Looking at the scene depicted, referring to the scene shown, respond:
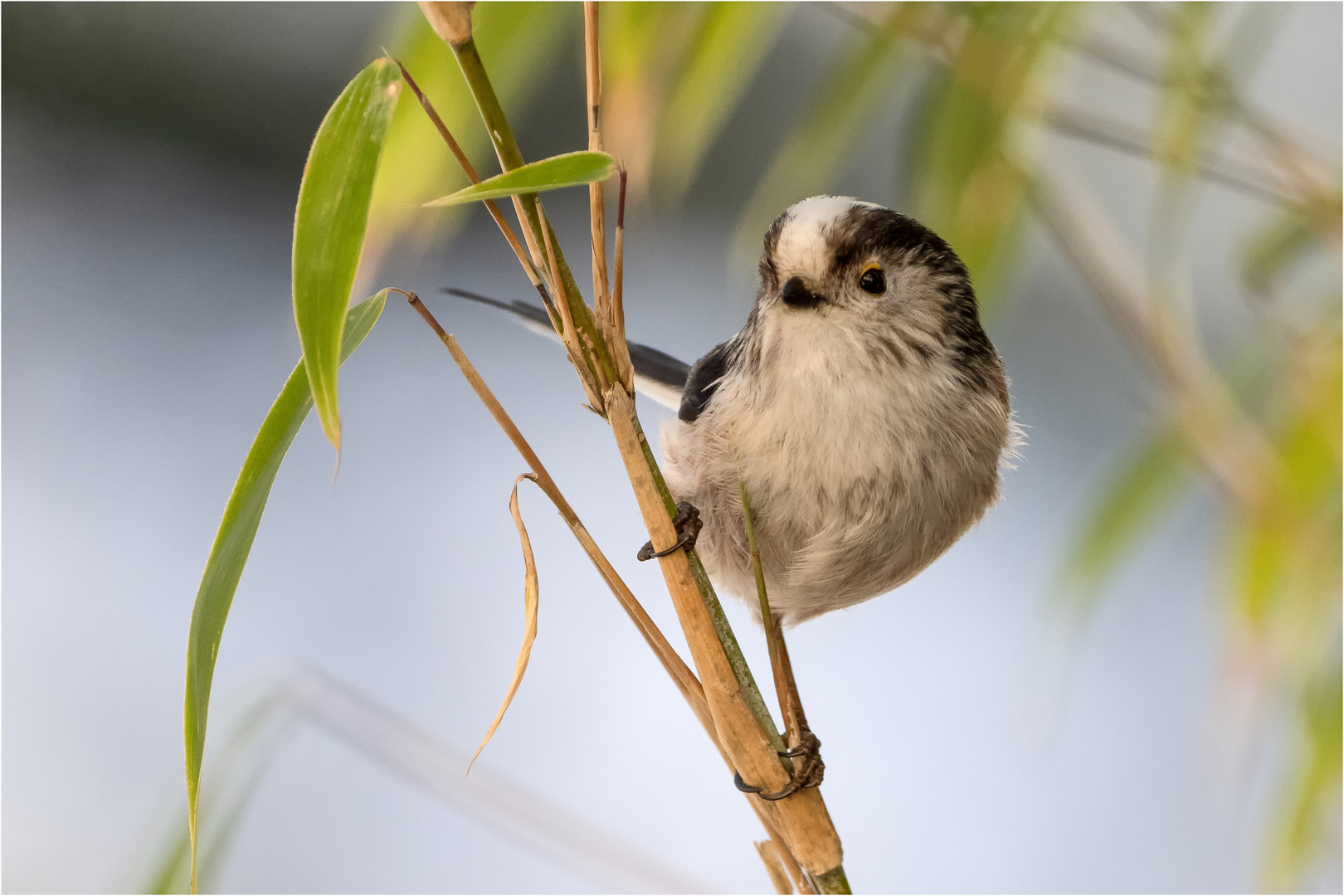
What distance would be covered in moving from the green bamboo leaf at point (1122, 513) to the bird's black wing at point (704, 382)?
309 millimetres

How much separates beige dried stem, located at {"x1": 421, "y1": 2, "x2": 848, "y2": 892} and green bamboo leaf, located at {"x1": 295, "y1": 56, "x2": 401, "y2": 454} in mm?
48

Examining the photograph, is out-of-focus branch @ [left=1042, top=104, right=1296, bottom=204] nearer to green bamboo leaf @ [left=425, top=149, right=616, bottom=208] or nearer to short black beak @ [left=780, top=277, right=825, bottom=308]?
short black beak @ [left=780, top=277, right=825, bottom=308]

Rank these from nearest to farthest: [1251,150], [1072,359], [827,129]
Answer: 1. [827,129]
2. [1251,150]
3. [1072,359]

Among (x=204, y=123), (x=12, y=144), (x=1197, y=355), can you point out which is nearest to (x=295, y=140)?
(x=204, y=123)

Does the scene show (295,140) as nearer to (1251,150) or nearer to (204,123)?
(204,123)

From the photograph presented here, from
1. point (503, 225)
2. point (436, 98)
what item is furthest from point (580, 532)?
point (436, 98)

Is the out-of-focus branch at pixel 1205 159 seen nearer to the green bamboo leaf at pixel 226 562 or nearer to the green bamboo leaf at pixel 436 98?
the green bamboo leaf at pixel 436 98

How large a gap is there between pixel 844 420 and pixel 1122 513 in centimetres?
30

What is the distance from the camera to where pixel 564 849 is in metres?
0.72

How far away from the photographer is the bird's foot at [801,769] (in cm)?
47

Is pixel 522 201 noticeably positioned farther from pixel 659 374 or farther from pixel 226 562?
pixel 659 374

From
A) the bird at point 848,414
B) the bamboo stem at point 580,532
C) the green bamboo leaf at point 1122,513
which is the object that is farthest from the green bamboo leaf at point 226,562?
the green bamboo leaf at point 1122,513

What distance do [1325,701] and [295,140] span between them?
1222 mm

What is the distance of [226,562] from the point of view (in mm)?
383
